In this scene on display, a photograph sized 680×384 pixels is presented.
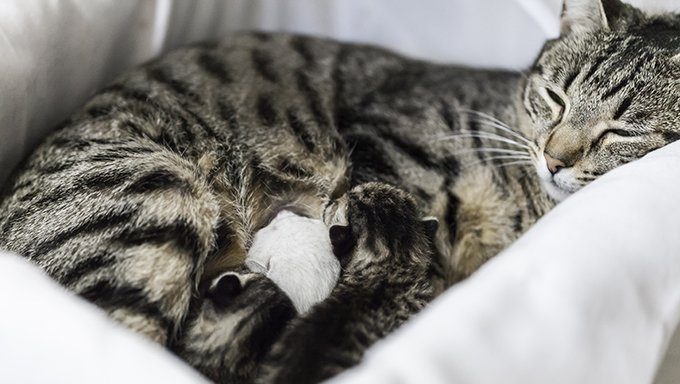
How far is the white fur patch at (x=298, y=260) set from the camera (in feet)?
4.59

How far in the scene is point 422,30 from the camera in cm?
210

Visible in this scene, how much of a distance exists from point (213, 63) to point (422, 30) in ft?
2.25

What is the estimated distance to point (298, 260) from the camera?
1425mm

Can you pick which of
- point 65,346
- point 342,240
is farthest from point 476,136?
point 65,346

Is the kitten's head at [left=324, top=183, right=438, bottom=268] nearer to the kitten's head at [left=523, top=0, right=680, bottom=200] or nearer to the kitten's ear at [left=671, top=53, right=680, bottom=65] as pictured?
the kitten's head at [left=523, top=0, right=680, bottom=200]

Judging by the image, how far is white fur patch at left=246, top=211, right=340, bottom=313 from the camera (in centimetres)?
140

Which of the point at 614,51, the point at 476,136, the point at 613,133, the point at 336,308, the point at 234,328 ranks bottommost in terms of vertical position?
the point at 234,328

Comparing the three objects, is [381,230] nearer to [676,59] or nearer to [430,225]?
[430,225]

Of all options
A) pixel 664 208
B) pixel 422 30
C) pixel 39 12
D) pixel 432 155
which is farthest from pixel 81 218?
pixel 422 30

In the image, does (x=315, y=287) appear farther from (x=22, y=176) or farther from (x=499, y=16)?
(x=499, y=16)

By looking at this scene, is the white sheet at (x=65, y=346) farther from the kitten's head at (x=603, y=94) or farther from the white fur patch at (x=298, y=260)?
the kitten's head at (x=603, y=94)

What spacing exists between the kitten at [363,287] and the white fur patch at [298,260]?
0.04m

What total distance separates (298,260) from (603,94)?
0.71 m

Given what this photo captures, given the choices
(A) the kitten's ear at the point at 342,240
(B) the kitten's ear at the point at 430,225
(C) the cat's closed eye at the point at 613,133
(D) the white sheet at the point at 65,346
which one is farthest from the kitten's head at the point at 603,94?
(D) the white sheet at the point at 65,346
